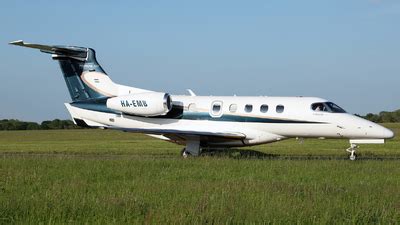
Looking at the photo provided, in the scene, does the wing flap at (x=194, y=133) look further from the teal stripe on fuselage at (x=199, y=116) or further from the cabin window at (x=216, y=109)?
Result: the cabin window at (x=216, y=109)

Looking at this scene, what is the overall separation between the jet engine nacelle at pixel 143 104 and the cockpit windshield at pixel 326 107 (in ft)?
20.6

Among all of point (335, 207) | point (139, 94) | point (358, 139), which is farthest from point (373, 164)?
point (139, 94)

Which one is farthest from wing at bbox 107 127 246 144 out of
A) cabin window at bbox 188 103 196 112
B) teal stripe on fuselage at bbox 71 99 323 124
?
cabin window at bbox 188 103 196 112

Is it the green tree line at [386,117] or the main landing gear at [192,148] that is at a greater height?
the green tree line at [386,117]

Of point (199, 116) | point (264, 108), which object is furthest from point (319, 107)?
point (199, 116)

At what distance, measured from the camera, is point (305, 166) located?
16.5 meters

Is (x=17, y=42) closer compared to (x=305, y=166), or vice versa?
(x=305, y=166)

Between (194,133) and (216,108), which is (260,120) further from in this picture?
(194,133)

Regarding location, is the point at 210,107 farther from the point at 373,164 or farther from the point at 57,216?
the point at 57,216

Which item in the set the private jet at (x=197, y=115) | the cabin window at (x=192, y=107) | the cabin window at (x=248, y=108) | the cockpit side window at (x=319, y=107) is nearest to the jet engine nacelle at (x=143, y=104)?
the private jet at (x=197, y=115)

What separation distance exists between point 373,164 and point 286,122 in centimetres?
593

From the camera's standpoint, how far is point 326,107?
75.6 feet

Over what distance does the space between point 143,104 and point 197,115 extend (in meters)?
2.42

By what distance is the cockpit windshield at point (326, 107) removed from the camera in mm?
22938
